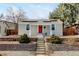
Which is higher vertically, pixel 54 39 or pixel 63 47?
pixel 54 39

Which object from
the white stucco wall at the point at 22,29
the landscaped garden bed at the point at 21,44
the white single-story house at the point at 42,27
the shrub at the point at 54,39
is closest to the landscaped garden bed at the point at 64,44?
the shrub at the point at 54,39

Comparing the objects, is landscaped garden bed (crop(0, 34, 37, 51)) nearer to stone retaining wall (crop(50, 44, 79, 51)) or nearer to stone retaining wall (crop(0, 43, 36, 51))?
stone retaining wall (crop(0, 43, 36, 51))

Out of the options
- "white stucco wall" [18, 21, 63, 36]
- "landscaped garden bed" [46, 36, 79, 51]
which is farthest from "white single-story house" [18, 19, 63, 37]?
"landscaped garden bed" [46, 36, 79, 51]

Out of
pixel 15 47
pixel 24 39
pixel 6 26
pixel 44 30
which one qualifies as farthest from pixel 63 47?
pixel 6 26

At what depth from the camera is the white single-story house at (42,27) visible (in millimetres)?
13938

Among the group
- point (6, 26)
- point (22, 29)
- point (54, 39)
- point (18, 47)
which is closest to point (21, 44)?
point (18, 47)

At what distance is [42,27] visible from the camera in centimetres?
1392

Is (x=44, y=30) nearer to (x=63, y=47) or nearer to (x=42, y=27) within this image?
(x=42, y=27)

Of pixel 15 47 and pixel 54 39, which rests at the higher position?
pixel 54 39

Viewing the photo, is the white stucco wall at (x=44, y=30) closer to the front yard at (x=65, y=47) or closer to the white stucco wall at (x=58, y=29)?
the white stucco wall at (x=58, y=29)

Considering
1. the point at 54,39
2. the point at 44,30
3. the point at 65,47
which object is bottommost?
the point at 65,47

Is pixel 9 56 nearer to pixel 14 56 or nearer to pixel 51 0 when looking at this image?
pixel 14 56

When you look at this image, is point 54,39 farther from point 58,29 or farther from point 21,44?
point 21,44

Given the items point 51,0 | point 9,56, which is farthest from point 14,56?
point 51,0
